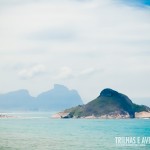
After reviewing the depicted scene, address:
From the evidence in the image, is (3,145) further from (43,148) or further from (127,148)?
(127,148)

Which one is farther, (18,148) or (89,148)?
(89,148)

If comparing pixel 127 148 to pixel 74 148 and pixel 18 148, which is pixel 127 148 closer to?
pixel 74 148

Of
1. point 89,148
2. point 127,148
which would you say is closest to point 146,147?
point 127,148

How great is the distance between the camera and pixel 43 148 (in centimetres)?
7356

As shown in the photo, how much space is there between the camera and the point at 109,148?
7700cm

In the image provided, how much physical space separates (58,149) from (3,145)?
1145 centimetres

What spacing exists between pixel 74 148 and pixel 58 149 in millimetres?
4156

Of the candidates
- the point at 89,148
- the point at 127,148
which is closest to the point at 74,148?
the point at 89,148

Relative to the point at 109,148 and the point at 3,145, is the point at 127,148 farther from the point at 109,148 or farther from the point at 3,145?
the point at 3,145

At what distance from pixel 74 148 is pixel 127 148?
10.4 metres

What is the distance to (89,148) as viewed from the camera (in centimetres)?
7744

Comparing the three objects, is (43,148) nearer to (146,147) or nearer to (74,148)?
(74,148)

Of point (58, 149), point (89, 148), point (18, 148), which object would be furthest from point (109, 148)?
point (18, 148)

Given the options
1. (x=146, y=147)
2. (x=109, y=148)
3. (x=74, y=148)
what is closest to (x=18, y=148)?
(x=74, y=148)
